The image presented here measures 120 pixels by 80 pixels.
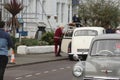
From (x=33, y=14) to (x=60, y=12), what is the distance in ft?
25.6

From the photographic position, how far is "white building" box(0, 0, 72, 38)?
44.8 m

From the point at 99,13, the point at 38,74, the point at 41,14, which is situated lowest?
the point at 38,74

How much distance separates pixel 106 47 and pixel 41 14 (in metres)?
35.9

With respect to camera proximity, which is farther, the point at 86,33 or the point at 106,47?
the point at 86,33

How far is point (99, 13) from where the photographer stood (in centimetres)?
4409

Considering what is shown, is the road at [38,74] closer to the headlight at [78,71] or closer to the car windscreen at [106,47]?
the car windscreen at [106,47]

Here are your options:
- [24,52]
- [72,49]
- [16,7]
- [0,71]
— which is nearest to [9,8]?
[16,7]

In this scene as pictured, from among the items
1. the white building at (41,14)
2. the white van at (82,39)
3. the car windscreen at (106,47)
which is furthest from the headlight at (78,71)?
the white building at (41,14)

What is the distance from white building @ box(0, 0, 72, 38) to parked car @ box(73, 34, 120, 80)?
2988 cm

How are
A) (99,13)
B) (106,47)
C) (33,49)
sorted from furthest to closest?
(99,13)
(33,49)
(106,47)

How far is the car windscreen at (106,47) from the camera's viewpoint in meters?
11.5

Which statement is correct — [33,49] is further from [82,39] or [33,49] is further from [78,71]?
[78,71]

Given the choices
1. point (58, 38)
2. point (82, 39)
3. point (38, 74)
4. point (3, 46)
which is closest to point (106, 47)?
point (3, 46)

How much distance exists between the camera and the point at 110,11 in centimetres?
4481
